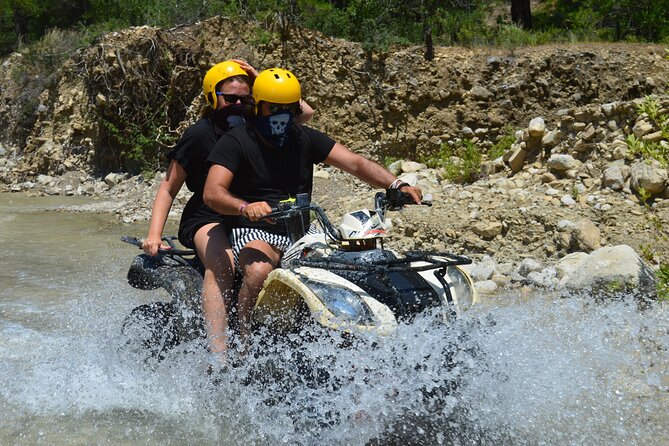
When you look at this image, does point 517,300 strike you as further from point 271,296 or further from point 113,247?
point 113,247

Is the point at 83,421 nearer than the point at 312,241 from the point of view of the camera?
No

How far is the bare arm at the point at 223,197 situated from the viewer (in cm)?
393

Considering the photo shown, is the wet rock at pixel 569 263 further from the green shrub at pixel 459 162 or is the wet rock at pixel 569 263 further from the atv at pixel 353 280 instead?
the atv at pixel 353 280

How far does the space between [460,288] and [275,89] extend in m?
1.46

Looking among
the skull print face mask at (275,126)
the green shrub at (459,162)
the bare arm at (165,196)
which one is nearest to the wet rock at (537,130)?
the green shrub at (459,162)

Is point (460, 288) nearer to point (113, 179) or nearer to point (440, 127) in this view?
point (440, 127)

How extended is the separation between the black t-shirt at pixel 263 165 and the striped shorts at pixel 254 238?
0.13 feet

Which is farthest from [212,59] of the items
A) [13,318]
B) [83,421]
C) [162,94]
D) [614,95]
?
[83,421]

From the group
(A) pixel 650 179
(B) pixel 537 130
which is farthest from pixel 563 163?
(A) pixel 650 179

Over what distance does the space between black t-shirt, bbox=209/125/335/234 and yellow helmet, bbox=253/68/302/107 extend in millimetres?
288

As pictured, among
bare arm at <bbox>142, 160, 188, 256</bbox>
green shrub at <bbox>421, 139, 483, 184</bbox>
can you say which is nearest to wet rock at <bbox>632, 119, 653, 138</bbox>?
green shrub at <bbox>421, 139, 483, 184</bbox>

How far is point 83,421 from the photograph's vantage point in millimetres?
4531

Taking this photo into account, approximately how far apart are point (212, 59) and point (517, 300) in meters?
11.1

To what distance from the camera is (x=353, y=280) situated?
12.4ft
